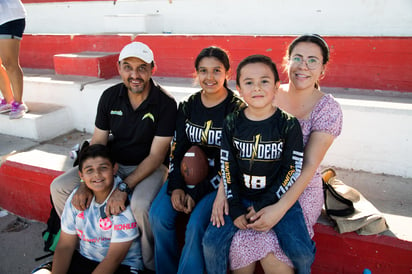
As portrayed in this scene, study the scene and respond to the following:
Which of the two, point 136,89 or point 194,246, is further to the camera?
point 136,89

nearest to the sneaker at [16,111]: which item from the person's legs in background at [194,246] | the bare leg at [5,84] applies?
the bare leg at [5,84]

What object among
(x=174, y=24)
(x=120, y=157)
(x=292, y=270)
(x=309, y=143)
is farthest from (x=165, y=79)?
(x=292, y=270)

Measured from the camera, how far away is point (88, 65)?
4.89 metres

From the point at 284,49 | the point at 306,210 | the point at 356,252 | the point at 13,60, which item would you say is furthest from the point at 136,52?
the point at 284,49

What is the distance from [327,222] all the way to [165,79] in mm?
3501

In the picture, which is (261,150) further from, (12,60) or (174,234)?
(12,60)

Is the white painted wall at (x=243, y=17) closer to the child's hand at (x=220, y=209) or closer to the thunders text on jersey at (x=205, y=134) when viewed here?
the thunders text on jersey at (x=205, y=134)

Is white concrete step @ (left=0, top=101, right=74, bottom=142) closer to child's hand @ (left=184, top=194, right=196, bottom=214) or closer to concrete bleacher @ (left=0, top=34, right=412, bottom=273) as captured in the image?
concrete bleacher @ (left=0, top=34, right=412, bottom=273)

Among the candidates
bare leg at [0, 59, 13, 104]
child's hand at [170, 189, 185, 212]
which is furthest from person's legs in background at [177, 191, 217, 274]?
bare leg at [0, 59, 13, 104]

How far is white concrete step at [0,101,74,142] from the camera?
406 cm

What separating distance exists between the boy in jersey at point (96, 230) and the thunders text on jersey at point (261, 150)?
2.97 feet

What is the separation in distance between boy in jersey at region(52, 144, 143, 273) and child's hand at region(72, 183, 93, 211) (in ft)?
0.09

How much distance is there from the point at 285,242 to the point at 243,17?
478 centimetres

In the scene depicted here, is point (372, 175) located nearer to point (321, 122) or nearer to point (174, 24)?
point (321, 122)
